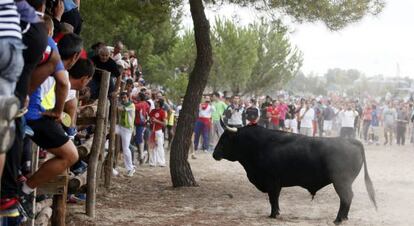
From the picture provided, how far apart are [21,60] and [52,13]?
9.20 feet

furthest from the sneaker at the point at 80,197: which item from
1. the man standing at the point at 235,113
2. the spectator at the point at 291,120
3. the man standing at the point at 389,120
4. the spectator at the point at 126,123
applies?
the man standing at the point at 389,120

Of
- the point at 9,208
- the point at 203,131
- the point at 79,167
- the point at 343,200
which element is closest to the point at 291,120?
the point at 203,131

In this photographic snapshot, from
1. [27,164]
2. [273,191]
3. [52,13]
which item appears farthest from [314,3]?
[27,164]

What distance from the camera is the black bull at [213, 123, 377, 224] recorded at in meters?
10.1

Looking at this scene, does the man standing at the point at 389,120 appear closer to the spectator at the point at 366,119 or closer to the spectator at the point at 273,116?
the spectator at the point at 366,119

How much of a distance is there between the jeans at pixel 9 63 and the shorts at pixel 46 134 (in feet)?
4.78

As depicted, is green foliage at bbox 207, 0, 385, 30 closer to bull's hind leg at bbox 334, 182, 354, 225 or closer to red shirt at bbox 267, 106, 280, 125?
bull's hind leg at bbox 334, 182, 354, 225

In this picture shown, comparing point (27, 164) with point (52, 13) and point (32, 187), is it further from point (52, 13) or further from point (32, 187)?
point (52, 13)

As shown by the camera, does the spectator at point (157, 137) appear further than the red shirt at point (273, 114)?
No

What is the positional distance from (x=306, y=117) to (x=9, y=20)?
74.8 ft

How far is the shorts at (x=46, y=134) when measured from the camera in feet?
16.1

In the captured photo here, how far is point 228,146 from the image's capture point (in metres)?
11.4

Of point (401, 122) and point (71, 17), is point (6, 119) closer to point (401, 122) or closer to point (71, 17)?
point (71, 17)

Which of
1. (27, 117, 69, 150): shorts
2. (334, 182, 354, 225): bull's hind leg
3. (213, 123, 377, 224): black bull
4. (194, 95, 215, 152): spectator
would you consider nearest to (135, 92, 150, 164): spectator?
(194, 95, 215, 152): spectator
